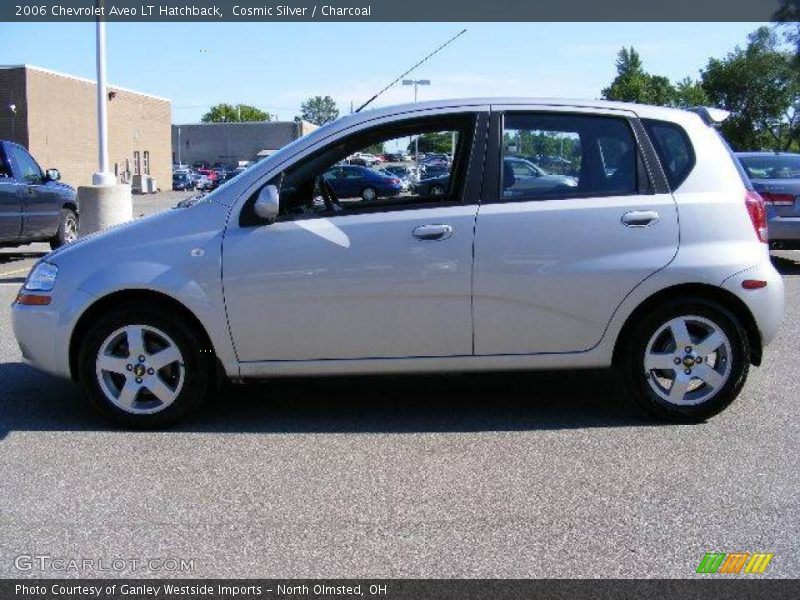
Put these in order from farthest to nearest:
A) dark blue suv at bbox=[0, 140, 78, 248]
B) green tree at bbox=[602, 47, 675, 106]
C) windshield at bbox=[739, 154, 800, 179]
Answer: green tree at bbox=[602, 47, 675, 106] → dark blue suv at bbox=[0, 140, 78, 248] → windshield at bbox=[739, 154, 800, 179]

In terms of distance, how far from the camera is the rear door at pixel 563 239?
505 cm

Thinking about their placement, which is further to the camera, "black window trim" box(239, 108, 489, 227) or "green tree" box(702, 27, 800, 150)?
"green tree" box(702, 27, 800, 150)

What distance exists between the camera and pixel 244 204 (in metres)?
5.11

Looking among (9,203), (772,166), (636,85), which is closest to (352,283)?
(772,166)

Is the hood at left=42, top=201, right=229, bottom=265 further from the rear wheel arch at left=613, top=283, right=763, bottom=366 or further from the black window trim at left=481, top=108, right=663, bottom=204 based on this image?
the rear wheel arch at left=613, top=283, right=763, bottom=366

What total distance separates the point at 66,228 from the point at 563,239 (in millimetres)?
11435

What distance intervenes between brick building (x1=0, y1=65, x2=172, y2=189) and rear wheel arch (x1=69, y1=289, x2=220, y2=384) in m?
38.2

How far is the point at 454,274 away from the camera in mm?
5023

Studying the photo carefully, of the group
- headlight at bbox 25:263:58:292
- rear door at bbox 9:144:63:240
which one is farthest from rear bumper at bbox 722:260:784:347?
rear door at bbox 9:144:63:240

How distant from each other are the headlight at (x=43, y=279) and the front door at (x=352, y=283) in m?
1.05

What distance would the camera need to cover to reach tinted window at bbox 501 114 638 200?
17.0ft

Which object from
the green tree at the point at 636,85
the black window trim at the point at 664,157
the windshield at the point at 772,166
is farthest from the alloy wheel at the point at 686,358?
the green tree at the point at 636,85

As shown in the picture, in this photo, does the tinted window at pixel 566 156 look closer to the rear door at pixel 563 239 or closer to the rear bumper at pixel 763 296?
the rear door at pixel 563 239

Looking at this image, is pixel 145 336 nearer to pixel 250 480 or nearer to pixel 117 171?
pixel 250 480
